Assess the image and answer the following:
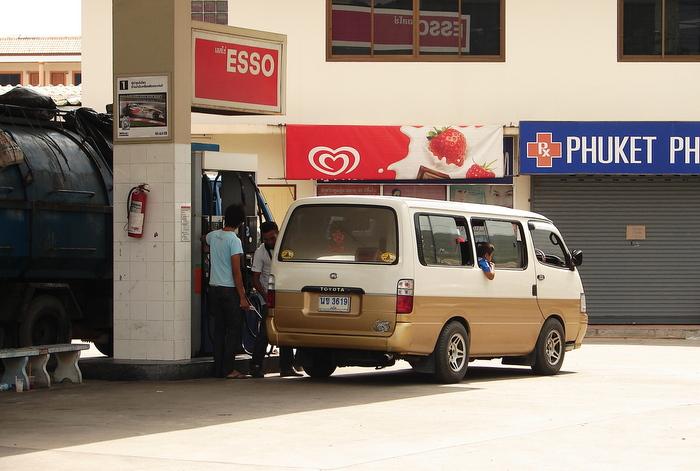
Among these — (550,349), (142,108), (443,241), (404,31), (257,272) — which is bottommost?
(550,349)

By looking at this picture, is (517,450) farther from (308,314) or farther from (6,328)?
(6,328)

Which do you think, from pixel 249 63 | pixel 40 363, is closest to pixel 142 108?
pixel 249 63

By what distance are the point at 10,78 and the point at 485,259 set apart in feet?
258

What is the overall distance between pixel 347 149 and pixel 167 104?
40.6 ft

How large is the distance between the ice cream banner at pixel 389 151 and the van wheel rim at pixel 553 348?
1089cm

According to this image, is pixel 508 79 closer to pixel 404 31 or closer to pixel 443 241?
pixel 404 31

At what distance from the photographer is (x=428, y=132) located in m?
27.9

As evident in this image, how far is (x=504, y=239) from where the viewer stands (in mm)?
16328

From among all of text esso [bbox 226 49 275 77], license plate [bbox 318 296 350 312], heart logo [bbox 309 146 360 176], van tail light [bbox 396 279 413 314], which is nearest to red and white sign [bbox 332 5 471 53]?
heart logo [bbox 309 146 360 176]

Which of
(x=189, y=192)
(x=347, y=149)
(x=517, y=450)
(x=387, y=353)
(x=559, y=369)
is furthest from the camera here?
(x=347, y=149)

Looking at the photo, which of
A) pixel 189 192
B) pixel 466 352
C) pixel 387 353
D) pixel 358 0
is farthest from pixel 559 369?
pixel 358 0

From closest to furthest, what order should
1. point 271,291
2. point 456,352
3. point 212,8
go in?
point 271,291
point 456,352
point 212,8

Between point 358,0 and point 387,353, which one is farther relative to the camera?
point 358,0

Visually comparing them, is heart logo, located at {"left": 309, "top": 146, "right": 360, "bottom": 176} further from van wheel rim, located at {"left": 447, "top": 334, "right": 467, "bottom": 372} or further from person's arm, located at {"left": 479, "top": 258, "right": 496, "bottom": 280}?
van wheel rim, located at {"left": 447, "top": 334, "right": 467, "bottom": 372}
